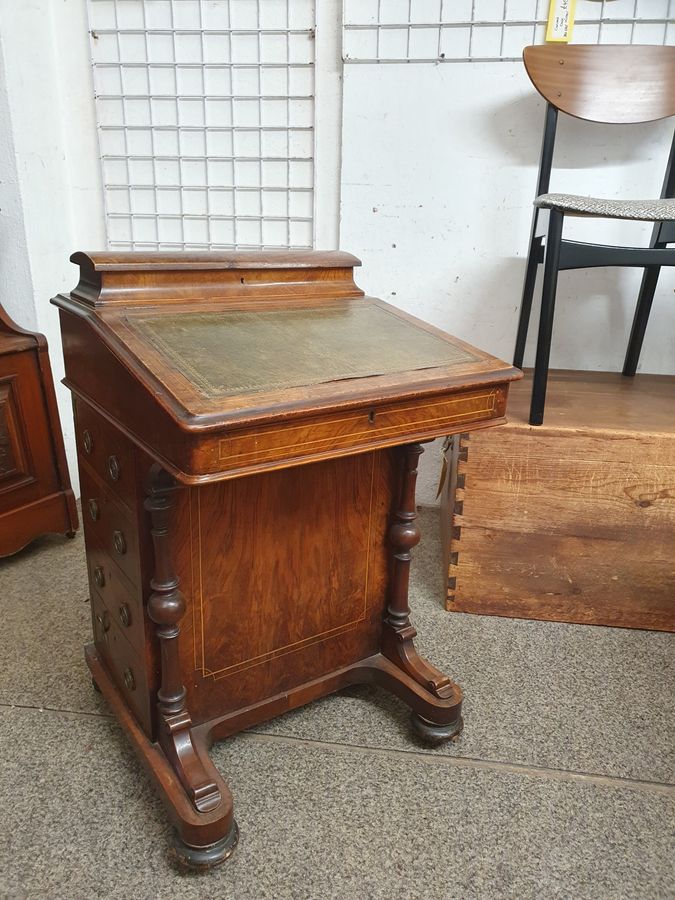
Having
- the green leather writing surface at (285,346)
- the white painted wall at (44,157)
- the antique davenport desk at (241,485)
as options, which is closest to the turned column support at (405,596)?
the antique davenport desk at (241,485)

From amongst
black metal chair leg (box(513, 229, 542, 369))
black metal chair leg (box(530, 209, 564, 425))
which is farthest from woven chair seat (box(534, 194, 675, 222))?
black metal chair leg (box(513, 229, 542, 369))

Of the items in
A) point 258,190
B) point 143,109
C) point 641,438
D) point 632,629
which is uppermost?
point 143,109

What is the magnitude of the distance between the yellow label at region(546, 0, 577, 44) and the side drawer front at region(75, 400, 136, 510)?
1.88 meters

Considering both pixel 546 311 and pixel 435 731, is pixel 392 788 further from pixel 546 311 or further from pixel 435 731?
pixel 546 311

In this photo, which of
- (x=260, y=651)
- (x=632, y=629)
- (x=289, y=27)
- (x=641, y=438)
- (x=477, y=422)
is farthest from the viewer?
(x=289, y=27)

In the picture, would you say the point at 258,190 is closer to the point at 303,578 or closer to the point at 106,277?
the point at 106,277

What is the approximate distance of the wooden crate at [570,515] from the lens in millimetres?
1931

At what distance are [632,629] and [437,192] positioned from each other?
157cm

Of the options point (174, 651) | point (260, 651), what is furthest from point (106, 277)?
point (260, 651)

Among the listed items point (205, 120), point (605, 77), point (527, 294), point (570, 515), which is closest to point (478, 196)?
point (527, 294)

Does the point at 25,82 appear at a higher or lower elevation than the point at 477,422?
higher

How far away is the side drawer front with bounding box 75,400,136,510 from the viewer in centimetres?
130

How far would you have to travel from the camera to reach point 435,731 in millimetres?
1614

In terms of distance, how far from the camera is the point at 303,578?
5.12 ft
